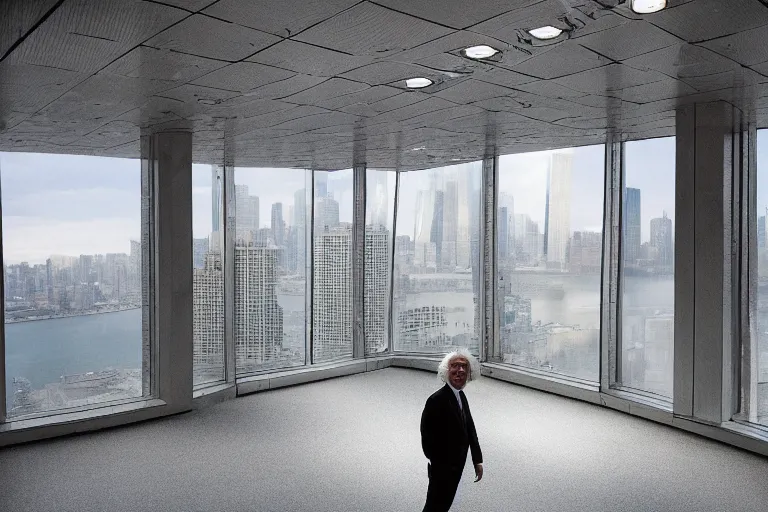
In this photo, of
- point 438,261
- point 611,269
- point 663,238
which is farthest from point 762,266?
point 438,261

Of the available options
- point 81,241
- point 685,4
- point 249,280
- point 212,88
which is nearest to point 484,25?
point 685,4

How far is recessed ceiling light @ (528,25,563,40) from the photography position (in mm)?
3637

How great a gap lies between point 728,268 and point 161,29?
5.52 metres

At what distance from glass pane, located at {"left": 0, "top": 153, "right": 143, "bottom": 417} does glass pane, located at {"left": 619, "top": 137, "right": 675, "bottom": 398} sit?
5923 mm

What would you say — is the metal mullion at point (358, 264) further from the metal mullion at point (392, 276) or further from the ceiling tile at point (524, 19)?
the ceiling tile at point (524, 19)

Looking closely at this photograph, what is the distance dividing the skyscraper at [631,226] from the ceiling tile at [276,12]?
558cm

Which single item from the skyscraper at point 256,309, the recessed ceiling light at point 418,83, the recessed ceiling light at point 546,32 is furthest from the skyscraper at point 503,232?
the recessed ceiling light at point 546,32

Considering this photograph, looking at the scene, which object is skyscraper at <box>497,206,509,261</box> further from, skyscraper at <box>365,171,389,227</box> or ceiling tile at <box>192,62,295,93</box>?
ceiling tile at <box>192,62,295,93</box>

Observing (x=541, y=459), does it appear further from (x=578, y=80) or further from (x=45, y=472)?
(x=45, y=472)

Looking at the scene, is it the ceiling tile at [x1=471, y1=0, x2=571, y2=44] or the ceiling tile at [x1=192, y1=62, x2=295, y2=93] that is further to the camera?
the ceiling tile at [x1=192, y1=62, x2=295, y2=93]

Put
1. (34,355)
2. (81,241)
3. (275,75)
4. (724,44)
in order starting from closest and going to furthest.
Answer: (724,44)
(275,75)
(34,355)
(81,241)

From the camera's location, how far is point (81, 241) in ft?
24.6

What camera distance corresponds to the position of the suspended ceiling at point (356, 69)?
3.38 m

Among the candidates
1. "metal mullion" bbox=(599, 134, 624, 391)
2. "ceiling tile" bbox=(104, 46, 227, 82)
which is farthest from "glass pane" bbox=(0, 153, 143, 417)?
"metal mullion" bbox=(599, 134, 624, 391)
